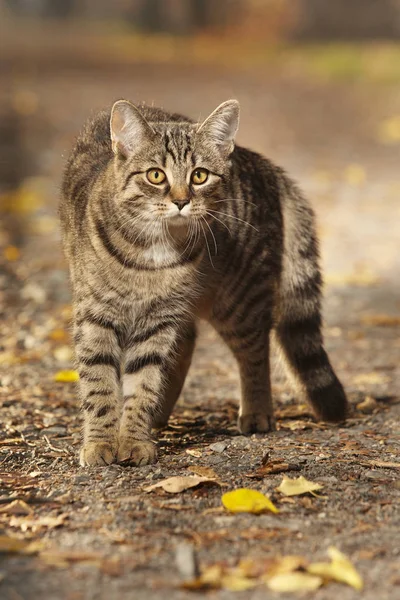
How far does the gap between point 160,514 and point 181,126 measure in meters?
1.71

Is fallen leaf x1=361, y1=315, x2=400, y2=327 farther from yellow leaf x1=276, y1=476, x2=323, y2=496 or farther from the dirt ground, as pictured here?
yellow leaf x1=276, y1=476, x2=323, y2=496

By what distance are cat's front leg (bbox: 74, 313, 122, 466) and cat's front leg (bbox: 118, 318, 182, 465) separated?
59 millimetres

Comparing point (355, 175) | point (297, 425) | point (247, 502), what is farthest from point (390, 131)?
point (247, 502)

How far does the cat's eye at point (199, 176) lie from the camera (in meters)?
4.08

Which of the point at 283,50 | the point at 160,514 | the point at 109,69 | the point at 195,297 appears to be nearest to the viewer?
the point at 160,514

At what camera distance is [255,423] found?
466cm

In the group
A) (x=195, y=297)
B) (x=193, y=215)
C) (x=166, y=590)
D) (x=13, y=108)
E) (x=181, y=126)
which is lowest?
(x=166, y=590)

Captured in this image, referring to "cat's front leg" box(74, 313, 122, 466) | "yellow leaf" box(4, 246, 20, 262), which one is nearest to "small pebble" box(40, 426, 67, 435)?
"cat's front leg" box(74, 313, 122, 466)

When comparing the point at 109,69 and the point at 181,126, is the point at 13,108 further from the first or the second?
the point at 181,126

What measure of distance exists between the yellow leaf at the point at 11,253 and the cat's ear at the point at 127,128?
400 cm

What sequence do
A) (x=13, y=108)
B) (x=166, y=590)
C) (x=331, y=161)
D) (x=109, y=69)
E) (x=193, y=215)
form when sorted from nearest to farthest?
(x=166, y=590) < (x=193, y=215) < (x=331, y=161) < (x=13, y=108) < (x=109, y=69)

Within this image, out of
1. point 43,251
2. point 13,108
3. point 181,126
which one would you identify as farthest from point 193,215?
point 13,108

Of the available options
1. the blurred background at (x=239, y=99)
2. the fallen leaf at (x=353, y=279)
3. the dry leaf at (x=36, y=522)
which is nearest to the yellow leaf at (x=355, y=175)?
the blurred background at (x=239, y=99)

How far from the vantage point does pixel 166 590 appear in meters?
2.79
